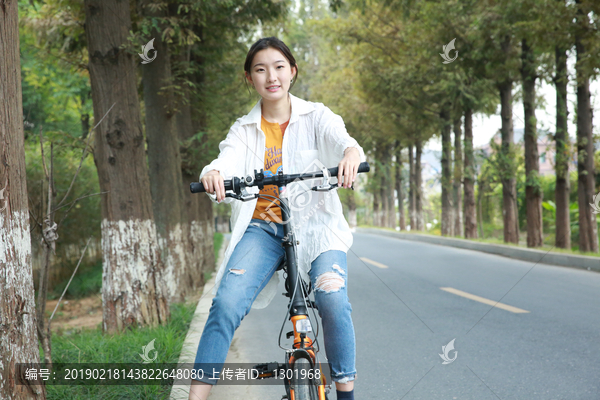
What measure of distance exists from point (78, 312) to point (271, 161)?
35.7 feet

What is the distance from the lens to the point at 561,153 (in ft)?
42.1

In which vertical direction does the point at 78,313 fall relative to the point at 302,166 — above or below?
below

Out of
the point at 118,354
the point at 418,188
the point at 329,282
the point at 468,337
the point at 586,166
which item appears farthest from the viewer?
the point at 418,188

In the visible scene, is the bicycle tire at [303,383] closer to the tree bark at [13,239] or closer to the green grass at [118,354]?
the tree bark at [13,239]

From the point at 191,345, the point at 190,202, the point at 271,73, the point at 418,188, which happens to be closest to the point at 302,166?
the point at 271,73

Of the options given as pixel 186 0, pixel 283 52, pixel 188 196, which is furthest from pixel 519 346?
pixel 188 196

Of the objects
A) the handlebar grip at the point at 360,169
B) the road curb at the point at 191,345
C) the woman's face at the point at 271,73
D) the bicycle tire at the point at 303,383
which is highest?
the woman's face at the point at 271,73

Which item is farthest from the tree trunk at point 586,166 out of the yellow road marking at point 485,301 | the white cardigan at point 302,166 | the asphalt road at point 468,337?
the white cardigan at point 302,166

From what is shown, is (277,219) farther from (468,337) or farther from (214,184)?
(468,337)

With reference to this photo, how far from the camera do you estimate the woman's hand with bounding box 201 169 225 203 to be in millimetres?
2322

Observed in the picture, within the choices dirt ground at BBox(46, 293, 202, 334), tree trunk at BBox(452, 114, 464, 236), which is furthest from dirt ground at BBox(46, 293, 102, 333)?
tree trunk at BBox(452, 114, 464, 236)

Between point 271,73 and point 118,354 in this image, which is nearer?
point 271,73

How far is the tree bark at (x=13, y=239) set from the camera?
8.63 ft

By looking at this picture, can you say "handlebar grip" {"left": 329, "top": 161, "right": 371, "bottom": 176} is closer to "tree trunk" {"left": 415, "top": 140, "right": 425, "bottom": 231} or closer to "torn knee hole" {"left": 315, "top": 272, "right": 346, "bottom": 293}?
"torn knee hole" {"left": 315, "top": 272, "right": 346, "bottom": 293}
